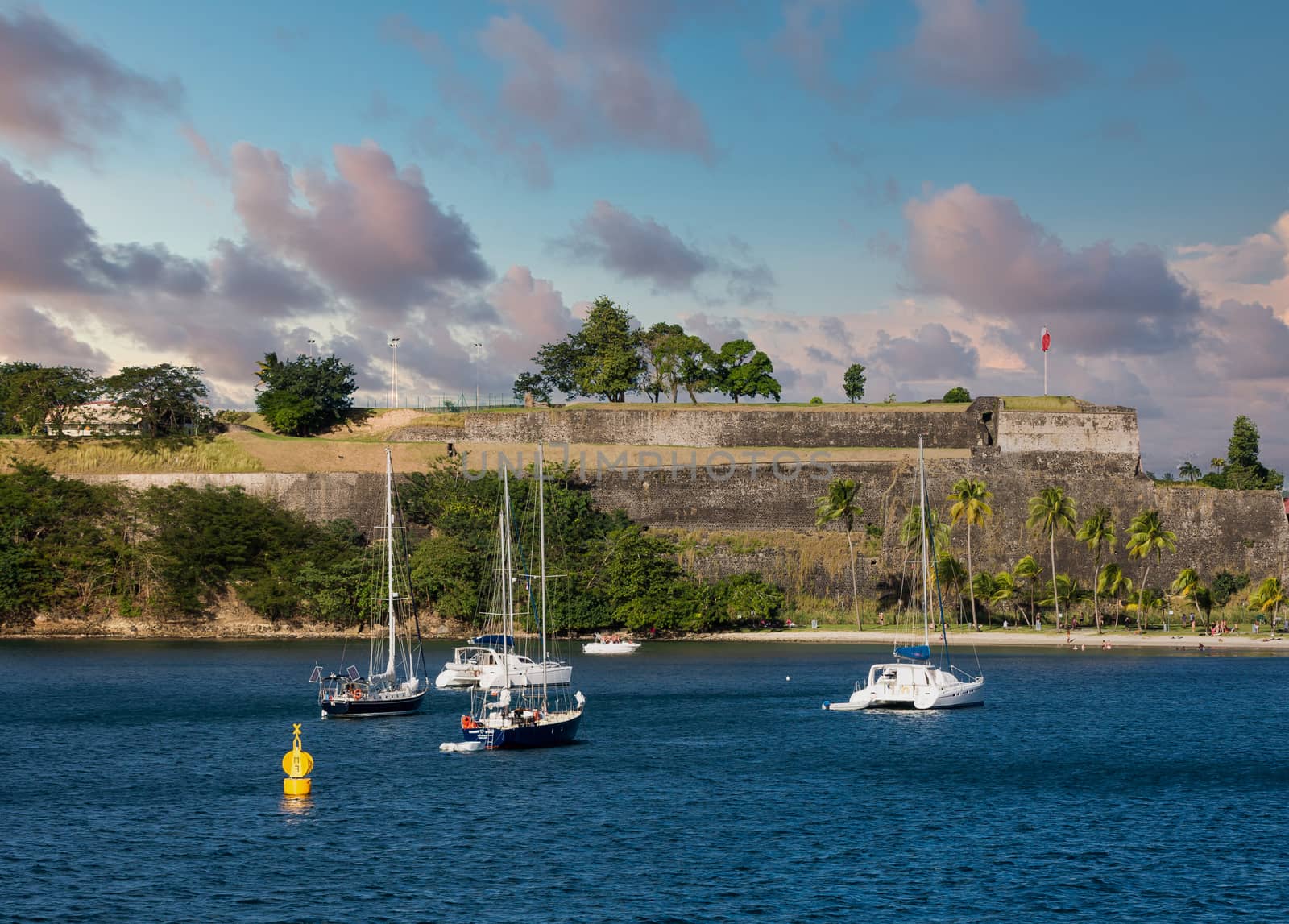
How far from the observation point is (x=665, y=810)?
33.5 metres

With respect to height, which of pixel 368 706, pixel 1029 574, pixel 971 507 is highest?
pixel 971 507

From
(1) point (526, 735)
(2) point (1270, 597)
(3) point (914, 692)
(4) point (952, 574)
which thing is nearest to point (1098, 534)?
(4) point (952, 574)

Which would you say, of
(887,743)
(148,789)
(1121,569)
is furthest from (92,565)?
(1121,569)

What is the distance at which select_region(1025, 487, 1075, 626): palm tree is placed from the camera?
7944 cm

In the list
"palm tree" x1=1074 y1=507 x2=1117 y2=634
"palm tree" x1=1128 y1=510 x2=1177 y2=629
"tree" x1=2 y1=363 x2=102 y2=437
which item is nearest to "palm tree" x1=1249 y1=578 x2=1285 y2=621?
"palm tree" x1=1128 y1=510 x2=1177 y2=629

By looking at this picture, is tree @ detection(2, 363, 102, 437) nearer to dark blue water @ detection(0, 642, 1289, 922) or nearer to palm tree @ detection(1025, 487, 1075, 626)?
dark blue water @ detection(0, 642, 1289, 922)

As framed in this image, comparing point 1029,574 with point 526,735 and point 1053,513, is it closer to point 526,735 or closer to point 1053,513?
point 1053,513

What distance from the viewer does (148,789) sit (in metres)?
35.3

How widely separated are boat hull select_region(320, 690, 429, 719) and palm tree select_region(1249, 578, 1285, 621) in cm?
5580

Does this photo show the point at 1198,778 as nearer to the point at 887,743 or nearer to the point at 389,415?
the point at 887,743

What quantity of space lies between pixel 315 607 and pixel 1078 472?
5194cm

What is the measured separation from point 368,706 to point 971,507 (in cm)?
4423

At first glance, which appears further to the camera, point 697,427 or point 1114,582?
point 697,427

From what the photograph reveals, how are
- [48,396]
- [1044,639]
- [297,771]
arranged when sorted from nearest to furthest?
1. [297,771]
2. [1044,639]
3. [48,396]
